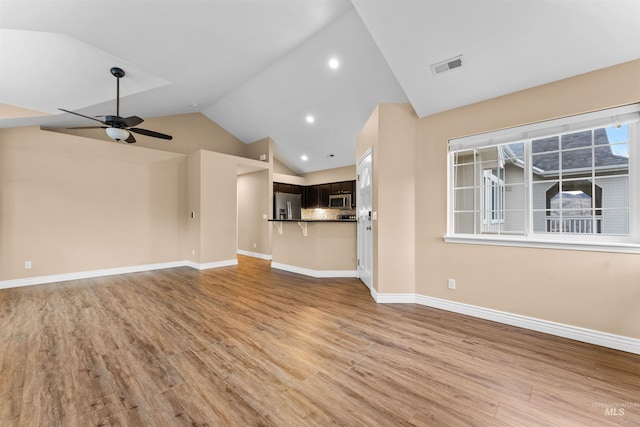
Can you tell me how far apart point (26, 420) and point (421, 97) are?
169 inches

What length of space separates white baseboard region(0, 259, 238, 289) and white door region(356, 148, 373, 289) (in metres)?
3.34

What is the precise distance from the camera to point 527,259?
275 cm

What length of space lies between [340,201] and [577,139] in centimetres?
556

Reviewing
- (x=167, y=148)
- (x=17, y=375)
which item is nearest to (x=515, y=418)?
(x=17, y=375)

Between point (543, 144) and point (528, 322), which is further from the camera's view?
point (543, 144)

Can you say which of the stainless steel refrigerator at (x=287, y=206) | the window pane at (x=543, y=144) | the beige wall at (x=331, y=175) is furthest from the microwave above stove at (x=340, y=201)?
the window pane at (x=543, y=144)

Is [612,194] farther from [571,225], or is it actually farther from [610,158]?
[571,225]

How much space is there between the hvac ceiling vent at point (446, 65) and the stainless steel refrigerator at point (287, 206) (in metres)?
5.54

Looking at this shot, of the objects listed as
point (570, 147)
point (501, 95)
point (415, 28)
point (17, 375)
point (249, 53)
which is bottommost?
point (17, 375)

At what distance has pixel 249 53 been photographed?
13.3 ft

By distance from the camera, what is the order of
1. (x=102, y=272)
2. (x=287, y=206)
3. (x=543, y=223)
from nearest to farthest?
(x=543, y=223) < (x=102, y=272) < (x=287, y=206)

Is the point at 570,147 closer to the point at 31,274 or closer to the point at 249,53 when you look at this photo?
the point at 249,53
